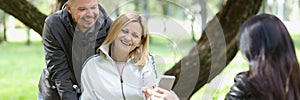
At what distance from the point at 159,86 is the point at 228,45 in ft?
6.61

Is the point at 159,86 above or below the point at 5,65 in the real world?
above

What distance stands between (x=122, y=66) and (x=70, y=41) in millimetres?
274

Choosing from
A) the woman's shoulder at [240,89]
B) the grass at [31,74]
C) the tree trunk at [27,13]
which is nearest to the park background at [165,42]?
the grass at [31,74]

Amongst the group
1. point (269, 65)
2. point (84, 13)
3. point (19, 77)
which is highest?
point (84, 13)

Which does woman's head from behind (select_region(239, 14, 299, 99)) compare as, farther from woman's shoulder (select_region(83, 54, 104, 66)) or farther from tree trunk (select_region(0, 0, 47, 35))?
tree trunk (select_region(0, 0, 47, 35))

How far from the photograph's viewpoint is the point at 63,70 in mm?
2852

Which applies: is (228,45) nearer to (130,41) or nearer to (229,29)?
(229,29)

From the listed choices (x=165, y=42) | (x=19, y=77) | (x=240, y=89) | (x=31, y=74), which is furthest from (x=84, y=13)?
(x=31, y=74)

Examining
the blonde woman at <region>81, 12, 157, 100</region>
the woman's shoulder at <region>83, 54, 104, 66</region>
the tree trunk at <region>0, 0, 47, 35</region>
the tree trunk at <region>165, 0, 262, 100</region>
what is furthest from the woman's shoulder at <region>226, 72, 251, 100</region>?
the tree trunk at <region>0, 0, 47, 35</region>

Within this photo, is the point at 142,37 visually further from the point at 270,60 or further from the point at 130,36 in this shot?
the point at 270,60

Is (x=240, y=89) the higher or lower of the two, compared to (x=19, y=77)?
higher

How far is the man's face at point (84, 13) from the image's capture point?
277 centimetres

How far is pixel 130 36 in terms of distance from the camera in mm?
2725

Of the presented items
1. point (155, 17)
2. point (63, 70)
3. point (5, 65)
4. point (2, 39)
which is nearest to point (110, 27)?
point (63, 70)
